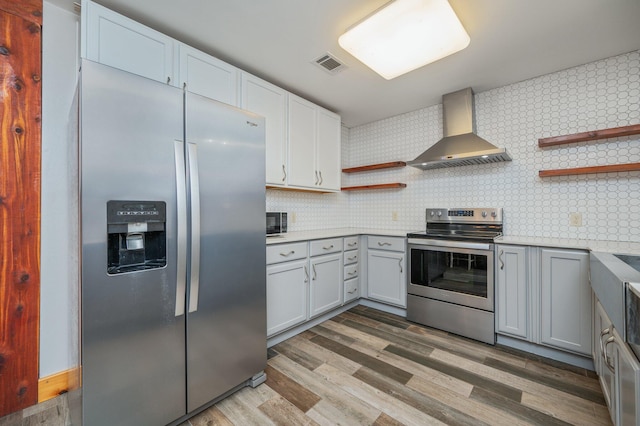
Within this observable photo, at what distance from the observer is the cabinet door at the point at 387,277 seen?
9.60 ft

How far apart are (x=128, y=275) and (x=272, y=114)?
1901mm

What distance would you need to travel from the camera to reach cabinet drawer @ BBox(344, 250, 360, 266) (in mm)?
3049

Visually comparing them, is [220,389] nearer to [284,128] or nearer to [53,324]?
[53,324]

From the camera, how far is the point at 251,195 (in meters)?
1.75

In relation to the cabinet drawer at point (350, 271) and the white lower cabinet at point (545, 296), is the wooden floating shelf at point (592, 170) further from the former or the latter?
the cabinet drawer at point (350, 271)

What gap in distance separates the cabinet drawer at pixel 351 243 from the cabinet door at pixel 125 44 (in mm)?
2191

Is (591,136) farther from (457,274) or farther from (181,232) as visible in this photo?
(181,232)

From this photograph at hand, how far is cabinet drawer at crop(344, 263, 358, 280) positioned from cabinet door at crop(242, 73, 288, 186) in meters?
1.21

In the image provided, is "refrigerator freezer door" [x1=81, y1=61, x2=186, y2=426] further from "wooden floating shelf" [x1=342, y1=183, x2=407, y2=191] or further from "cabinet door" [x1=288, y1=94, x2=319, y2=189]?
"wooden floating shelf" [x1=342, y1=183, x2=407, y2=191]

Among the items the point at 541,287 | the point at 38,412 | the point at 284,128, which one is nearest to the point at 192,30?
the point at 284,128

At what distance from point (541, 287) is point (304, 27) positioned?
2.68m

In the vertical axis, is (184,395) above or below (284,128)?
below

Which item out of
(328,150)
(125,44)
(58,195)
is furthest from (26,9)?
(328,150)

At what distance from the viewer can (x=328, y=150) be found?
331 centimetres
